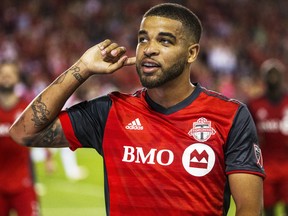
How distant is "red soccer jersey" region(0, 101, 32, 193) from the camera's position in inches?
309

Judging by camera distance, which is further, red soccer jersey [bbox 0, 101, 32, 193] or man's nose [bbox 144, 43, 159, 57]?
red soccer jersey [bbox 0, 101, 32, 193]

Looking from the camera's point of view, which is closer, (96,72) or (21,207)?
(96,72)

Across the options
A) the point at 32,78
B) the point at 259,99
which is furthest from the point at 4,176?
the point at 32,78

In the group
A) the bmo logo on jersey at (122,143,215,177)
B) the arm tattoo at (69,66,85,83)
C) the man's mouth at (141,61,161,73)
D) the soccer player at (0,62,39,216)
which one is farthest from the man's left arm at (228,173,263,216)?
the soccer player at (0,62,39,216)

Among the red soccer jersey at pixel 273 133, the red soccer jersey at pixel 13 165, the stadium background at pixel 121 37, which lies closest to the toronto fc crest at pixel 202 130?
the red soccer jersey at pixel 13 165

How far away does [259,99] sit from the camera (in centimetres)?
939

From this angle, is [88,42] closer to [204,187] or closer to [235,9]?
[235,9]

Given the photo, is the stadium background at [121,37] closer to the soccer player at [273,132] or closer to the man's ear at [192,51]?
the soccer player at [273,132]

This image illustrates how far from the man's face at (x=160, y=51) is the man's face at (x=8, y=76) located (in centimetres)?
439

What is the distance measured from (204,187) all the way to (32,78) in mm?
16712

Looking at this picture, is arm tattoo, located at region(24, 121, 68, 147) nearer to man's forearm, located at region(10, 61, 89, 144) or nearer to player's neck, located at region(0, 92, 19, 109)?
man's forearm, located at region(10, 61, 89, 144)

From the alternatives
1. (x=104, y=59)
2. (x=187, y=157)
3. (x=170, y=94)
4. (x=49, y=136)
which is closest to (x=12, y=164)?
Answer: (x=49, y=136)

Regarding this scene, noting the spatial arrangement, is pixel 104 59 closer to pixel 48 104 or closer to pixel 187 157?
pixel 48 104

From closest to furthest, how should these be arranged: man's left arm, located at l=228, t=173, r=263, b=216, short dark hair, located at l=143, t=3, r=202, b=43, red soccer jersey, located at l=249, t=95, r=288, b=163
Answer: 1. man's left arm, located at l=228, t=173, r=263, b=216
2. short dark hair, located at l=143, t=3, r=202, b=43
3. red soccer jersey, located at l=249, t=95, r=288, b=163
